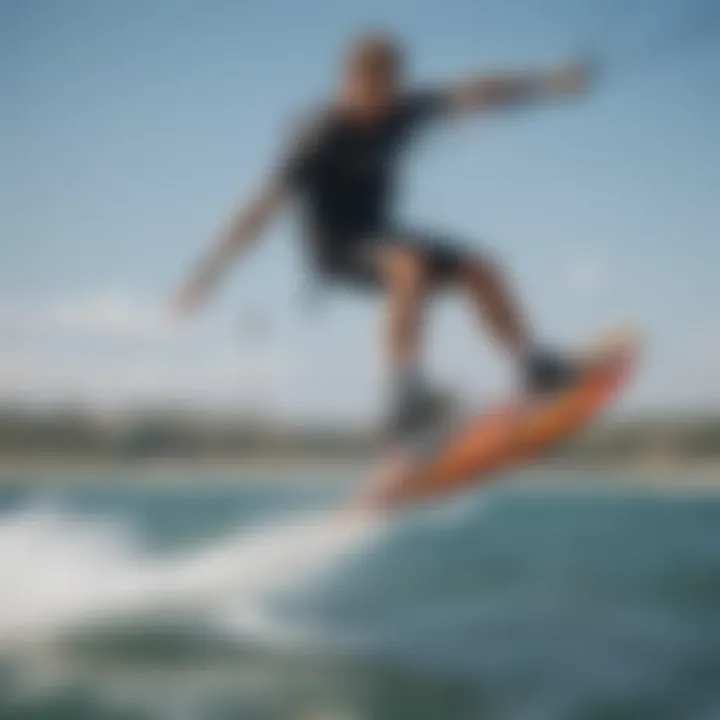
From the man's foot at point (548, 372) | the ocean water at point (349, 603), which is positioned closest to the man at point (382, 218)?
the man's foot at point (548, 372)

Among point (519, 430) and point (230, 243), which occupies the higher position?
point (230, 243)

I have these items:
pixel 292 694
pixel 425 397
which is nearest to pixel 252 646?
pixel 292 694

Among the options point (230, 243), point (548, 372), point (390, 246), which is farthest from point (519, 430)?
point (230, 243)

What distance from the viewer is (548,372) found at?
4.10 ft

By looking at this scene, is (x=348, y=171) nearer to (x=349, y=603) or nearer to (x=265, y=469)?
(x=265, y=469)

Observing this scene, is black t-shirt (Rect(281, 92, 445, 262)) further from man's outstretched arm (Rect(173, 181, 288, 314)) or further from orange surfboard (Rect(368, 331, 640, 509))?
orange surfboard (Rect(368, 331, 640, 509))

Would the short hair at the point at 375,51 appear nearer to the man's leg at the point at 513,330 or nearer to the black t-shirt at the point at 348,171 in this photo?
the black t-shirt at the point at 348,171

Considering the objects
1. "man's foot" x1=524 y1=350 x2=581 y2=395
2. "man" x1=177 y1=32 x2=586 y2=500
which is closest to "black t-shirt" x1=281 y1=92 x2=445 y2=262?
"man" x1=177 y1=32 x2=586 y2=500

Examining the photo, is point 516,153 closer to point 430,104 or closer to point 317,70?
point 430,104

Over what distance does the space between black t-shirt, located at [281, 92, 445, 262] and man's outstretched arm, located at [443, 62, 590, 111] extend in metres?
0.04

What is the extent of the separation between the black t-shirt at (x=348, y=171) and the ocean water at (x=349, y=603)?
11.3 inches

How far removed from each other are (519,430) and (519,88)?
1.32ft

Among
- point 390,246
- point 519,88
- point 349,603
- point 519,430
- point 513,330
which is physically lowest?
point 349,603

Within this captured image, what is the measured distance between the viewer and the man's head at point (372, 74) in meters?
1.27
